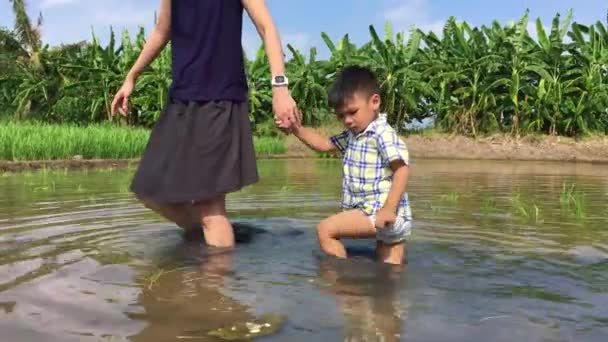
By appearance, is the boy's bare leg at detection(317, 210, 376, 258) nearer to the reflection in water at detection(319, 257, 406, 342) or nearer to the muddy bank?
the reflection in water at detection(319, 257, 406, 342)

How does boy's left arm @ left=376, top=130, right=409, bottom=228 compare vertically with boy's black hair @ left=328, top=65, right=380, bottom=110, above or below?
below

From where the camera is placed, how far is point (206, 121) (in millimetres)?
3127

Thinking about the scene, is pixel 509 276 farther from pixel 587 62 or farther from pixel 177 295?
pixel 587 62

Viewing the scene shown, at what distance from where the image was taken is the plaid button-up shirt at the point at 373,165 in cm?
297

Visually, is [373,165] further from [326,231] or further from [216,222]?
[216,222]

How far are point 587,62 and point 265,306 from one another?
607 inches

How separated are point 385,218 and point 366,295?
0.57 meters

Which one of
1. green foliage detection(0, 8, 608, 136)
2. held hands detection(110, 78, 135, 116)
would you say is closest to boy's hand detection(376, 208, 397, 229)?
held hands detection(110, 78, 135, 116)

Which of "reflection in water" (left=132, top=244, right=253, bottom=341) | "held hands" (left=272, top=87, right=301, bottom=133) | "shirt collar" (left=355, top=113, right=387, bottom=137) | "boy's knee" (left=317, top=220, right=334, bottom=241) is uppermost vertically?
"held hands" (left=272, top=87, right=301, bottom=133)

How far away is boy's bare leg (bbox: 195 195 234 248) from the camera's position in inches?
126

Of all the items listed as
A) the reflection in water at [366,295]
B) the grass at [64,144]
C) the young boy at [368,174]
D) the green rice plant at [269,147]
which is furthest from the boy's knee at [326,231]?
the green rice plant at [269,147]

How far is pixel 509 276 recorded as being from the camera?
271 cm

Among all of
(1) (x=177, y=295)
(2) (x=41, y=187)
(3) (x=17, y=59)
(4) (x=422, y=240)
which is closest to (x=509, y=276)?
(4) (x=422, y=240)

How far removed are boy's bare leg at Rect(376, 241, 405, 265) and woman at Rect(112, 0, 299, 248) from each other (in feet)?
2.21
